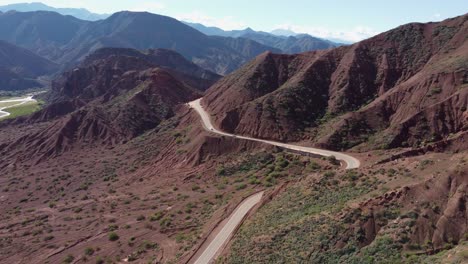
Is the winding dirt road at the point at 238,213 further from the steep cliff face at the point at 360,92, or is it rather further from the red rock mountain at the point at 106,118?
the red rock mountain at the point at 106,118

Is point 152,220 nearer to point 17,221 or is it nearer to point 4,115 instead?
point 17,221

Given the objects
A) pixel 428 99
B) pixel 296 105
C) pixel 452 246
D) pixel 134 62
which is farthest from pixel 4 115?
pixel 452 246

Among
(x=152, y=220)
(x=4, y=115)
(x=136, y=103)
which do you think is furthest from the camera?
(x=4, y=115)

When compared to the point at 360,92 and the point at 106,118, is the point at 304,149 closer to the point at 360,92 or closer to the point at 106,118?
the point at 360,92

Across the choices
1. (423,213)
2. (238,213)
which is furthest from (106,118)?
(423,213)

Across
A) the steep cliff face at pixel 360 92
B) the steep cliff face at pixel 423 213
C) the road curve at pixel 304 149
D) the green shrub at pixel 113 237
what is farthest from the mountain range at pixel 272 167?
the green shrub at pixel 113 237
